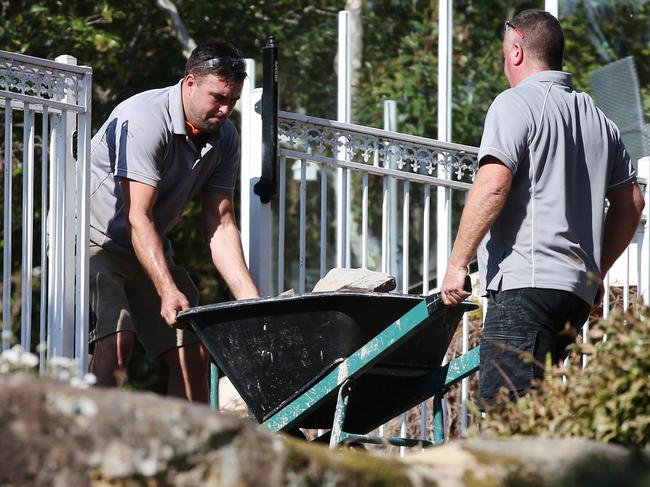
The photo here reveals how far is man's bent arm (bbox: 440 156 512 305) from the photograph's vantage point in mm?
3934

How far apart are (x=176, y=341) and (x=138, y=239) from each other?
653 millimetres

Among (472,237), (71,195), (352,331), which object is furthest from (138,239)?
(472,237)

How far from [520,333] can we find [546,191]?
47 centimetres

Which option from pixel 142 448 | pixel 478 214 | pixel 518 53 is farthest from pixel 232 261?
pixel 142 448

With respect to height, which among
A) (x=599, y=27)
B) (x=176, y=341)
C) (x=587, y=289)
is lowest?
(x=176, y=341)

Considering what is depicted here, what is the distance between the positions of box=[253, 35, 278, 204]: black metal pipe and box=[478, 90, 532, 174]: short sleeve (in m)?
1.32

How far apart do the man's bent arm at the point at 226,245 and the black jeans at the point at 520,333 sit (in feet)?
3.88

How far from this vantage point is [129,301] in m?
5.06

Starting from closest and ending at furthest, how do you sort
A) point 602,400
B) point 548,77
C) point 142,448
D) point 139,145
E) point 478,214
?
1. point 142,448
2. point 602,400
3. point 478,214
4. point 548,77
5. point 139,145

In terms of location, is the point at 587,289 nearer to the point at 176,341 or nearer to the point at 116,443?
the point at 176,341

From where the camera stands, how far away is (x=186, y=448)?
2.22m

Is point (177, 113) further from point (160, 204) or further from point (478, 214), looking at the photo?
point (478, 214)

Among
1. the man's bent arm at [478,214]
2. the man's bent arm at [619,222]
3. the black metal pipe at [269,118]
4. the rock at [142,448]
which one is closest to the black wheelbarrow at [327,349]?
the man's bent arm at [478,214]

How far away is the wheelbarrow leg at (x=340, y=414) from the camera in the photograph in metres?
3.96
